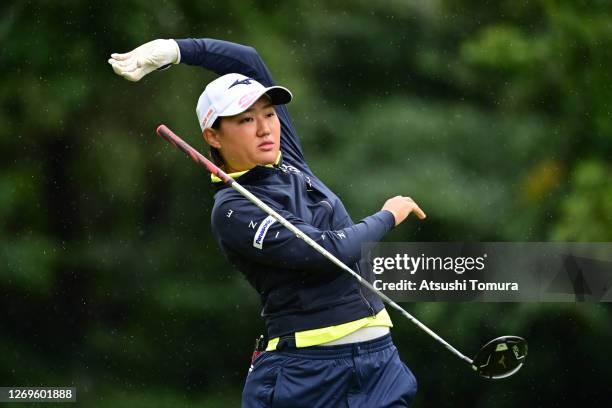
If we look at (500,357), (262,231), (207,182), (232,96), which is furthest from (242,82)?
(207,182)

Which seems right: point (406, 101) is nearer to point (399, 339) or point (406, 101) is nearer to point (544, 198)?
point (544, 198)

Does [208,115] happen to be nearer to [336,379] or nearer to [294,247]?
[294,247]

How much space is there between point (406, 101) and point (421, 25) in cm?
37

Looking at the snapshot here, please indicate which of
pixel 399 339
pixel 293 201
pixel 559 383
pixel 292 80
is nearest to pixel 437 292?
pixel 399 339

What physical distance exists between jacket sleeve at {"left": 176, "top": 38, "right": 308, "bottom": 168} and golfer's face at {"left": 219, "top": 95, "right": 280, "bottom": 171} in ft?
0.69

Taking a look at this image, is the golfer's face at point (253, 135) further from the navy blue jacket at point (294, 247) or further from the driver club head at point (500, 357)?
the driver club head at point (500, 357)

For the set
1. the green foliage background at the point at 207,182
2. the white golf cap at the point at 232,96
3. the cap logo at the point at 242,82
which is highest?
the cap logo at the point at 242,82

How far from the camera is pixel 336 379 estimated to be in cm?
243

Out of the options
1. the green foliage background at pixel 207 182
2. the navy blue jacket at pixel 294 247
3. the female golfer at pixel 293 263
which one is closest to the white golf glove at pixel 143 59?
the female golfer at pixel 293 263

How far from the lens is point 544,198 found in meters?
4.98

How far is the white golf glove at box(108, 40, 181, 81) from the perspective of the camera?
256cm

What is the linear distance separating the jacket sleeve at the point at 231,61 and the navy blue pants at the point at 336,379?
529mm

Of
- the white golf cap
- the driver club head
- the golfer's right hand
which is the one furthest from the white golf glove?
the driver club head

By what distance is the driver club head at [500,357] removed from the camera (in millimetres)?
2682
